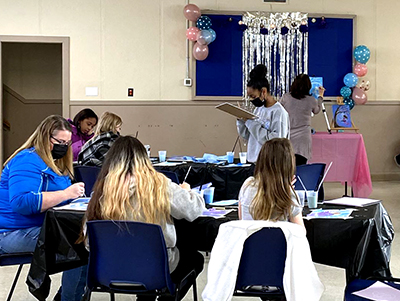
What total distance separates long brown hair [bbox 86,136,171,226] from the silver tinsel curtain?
6211 mm

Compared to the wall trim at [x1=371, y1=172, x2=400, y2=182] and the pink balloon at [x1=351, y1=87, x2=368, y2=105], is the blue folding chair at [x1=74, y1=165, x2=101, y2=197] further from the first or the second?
the wall trim at [x1=371, y1=172, x2=400, y2=182]

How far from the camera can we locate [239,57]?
8.86 metres

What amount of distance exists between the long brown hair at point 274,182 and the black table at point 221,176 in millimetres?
2240

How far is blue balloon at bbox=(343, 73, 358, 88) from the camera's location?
8828 mm

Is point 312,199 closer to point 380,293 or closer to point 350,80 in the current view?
point 380,293

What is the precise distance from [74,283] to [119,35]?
5825 mm

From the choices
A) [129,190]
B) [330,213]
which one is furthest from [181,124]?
[129,190]

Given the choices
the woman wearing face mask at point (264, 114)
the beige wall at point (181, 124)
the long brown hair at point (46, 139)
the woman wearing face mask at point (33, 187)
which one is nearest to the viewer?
the woman wearing face mask at point (33, 187)

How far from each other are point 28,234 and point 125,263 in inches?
35.1

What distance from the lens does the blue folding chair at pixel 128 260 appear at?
254 centimetres

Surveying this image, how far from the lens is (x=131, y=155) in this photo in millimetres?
2713

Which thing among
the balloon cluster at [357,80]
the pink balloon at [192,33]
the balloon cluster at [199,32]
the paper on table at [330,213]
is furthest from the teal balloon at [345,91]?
the paper on table at [330,213]

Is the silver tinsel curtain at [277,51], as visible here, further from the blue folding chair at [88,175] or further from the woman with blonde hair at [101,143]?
the blue folding chair at [88,175]

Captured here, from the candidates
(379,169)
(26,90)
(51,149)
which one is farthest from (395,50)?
(51,149)
